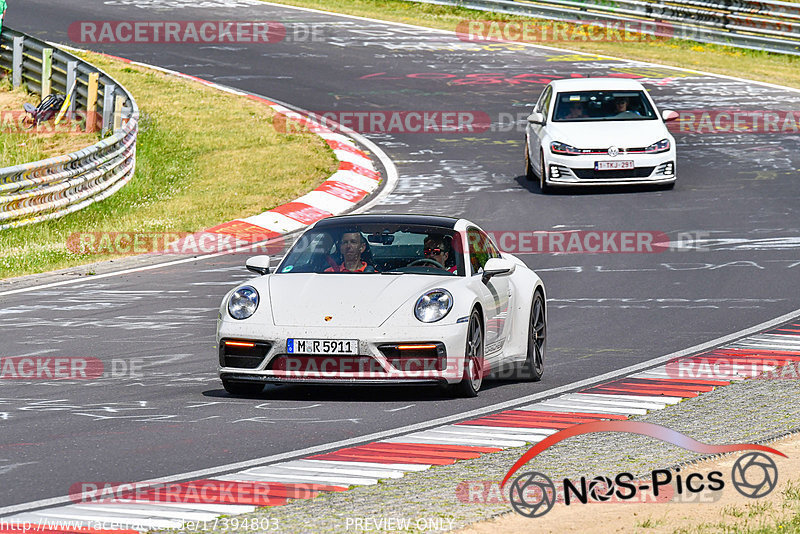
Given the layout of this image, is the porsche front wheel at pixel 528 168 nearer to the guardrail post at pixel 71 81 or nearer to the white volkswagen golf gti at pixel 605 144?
the white volkswagen golf gti at pixel 605 144

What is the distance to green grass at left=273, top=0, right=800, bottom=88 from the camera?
3381 centimetres

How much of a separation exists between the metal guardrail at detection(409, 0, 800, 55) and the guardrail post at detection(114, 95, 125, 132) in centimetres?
1448

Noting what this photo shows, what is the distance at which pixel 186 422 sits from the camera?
891 cm

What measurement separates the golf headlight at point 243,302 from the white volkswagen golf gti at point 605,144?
39.4 feet

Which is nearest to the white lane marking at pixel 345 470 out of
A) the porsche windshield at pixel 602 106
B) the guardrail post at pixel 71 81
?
the porsche windshield at pixel 602 106

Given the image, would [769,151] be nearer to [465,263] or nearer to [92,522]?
[465,263]

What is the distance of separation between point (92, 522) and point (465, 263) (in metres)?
4.50

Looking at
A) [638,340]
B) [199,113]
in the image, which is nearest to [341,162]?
[199,113]

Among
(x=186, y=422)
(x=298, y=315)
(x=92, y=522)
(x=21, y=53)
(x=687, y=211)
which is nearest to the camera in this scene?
(x=92, y=522)

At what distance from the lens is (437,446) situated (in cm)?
818
